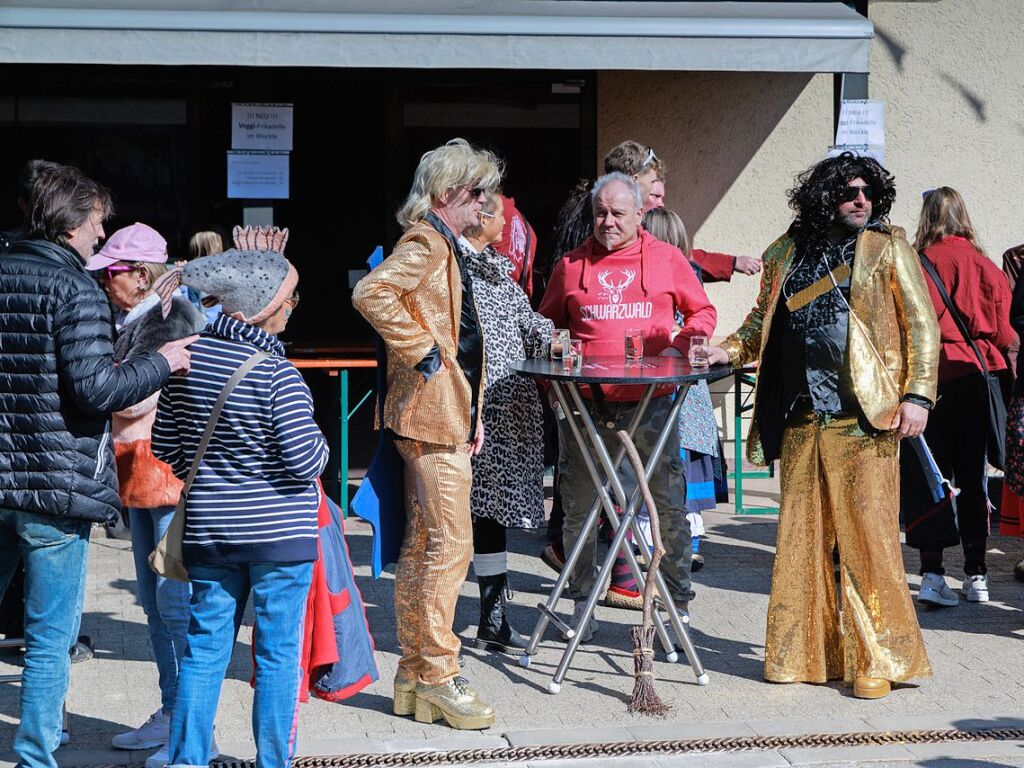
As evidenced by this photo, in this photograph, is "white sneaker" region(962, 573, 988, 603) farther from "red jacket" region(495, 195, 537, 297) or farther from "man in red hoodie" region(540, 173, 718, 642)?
"red jacket" region(495, 195, 537, 297)

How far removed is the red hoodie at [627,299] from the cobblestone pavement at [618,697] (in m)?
1.12

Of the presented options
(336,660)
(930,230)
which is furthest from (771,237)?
(336,660)

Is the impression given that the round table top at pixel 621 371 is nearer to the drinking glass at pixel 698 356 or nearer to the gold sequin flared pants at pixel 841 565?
the drinking glass at pixel 698 356

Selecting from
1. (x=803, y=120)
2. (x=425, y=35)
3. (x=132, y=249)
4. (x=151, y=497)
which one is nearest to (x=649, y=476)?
(x=151, y=497)

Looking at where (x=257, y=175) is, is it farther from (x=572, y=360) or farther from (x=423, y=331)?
(x=423, y=331)

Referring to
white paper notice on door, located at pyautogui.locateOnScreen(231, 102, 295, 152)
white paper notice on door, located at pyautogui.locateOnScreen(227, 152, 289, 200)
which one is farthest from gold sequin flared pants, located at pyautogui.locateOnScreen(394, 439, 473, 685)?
white paper notice on door, located at pyautogui.locateOnScreen(231, 102, 295, 152)

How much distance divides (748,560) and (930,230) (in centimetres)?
186

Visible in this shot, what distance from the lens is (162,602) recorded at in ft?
14.4

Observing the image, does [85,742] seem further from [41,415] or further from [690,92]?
[690,92]

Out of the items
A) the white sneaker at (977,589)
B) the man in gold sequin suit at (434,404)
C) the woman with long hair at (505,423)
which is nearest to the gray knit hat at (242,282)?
the man in gold sequin suit at (434,404)

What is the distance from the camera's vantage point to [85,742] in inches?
180

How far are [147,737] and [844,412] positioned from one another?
2594mm

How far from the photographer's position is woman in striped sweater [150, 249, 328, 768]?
375 centimetres

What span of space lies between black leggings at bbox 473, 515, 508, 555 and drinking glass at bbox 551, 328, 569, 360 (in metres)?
0.72
